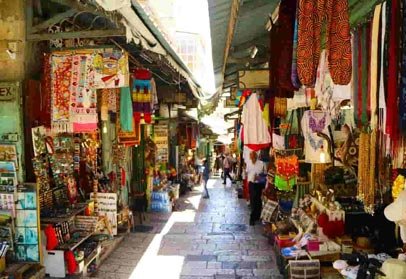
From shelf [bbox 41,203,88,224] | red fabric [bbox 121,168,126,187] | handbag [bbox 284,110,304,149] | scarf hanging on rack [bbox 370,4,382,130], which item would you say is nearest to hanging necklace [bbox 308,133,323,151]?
handbag [bbox 284,110,304,149]

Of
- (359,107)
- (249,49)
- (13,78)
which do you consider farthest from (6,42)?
(359,107)

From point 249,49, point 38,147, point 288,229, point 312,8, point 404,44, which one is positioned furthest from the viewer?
point 249,49

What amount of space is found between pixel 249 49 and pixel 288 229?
4.22 m

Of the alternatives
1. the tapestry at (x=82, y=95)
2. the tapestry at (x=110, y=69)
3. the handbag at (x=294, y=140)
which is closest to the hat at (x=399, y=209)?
the tapestry at (x=110, y=69)

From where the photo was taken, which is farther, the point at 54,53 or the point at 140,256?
the point at 140,256

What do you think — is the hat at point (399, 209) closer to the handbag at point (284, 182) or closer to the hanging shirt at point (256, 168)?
the handbag at point (284, 182)

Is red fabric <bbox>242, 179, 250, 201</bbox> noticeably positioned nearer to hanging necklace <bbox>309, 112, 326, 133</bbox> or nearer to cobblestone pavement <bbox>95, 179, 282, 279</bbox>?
cobblestone pavement <bbox>95, 179, 282, 279</bbox>

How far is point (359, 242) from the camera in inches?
276

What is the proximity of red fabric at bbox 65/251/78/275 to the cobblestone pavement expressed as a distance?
0.62m

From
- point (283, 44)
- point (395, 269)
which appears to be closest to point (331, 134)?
point (283, 44)

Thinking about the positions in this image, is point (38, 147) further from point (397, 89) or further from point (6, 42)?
point (397, 89)

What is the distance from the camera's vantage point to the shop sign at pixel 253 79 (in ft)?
28.3

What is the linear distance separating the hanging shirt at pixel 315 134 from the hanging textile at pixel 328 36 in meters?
3.60

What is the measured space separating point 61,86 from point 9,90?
838 mm
